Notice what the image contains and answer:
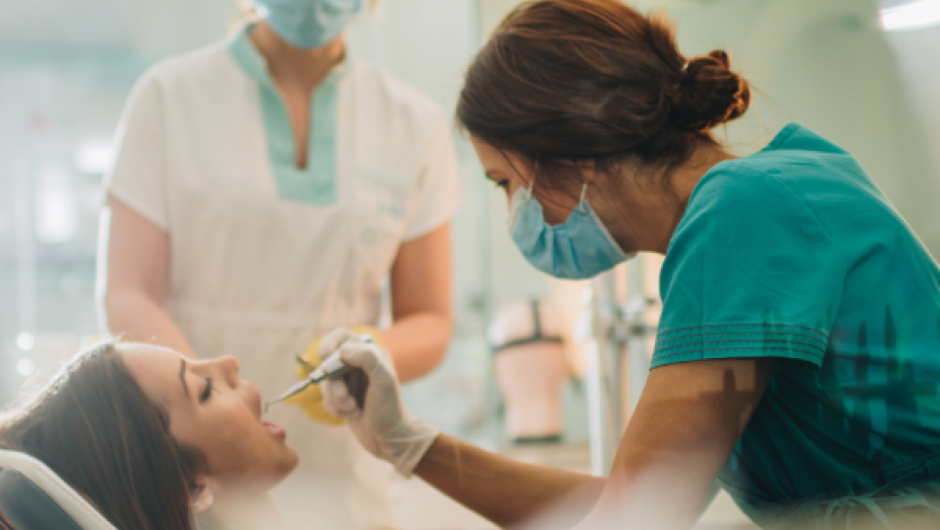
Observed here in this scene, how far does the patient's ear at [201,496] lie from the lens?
849mm

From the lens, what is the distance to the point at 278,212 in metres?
1.10

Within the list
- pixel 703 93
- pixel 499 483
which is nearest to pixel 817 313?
pixel 703 93

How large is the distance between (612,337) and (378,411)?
0.68m

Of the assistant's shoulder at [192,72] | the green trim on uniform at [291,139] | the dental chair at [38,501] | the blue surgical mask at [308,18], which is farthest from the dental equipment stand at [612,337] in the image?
the dental chair at [38,501]

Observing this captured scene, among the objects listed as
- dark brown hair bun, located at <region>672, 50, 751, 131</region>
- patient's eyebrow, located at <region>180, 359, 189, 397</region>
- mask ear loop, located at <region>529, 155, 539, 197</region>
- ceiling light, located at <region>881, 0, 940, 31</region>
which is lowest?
patient's eyebrow, located at <region>180, 359, 189, 397</region>

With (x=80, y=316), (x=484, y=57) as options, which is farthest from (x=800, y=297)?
(x=80, y=316)

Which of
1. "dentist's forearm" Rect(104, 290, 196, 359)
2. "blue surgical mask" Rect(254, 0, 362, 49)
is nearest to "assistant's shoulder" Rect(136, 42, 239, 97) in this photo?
"blue surgical mask" Rect(254, 0, 362, 49)

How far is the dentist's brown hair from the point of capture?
2.56 feet

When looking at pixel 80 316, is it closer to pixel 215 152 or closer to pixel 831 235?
pixel 215 152

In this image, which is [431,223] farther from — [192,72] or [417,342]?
[192,72]

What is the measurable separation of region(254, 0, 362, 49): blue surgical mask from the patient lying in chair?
0.52 m

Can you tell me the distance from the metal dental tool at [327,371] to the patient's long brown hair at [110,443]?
144mm

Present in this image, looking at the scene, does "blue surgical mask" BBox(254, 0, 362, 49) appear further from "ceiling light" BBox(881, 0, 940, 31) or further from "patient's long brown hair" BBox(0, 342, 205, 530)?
"ceiling light" BBox(881, 0, 940, 31)

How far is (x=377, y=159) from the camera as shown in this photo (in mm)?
1212
